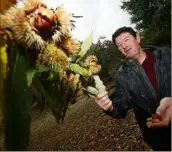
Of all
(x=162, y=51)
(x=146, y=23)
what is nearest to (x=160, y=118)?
(x=162, y=51)

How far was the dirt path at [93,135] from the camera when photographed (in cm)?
562

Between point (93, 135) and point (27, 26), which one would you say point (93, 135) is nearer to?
point (93, 135)

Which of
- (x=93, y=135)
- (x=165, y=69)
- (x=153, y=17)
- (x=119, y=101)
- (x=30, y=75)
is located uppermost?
(x=153, y=17)

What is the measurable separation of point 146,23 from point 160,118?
1147 centimetres

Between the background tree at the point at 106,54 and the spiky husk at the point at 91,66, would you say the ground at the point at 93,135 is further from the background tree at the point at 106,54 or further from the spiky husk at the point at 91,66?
the background tree at the point at 106,54

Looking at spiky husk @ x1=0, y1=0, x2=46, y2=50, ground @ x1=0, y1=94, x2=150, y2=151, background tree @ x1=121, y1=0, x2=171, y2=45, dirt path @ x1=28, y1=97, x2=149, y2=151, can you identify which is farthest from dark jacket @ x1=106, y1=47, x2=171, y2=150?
background tree @ x1=121, y1=0, x2=171, y2=45

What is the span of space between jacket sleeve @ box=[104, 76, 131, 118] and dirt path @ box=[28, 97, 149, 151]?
11.7ft

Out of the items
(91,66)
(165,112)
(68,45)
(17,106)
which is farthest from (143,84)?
(17,106)

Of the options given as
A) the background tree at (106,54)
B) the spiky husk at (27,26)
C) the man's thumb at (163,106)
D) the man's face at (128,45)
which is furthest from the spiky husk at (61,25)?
the background tree at (106,54)

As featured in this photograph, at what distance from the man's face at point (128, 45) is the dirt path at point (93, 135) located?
3.61 meters

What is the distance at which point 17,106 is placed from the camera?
466 mm

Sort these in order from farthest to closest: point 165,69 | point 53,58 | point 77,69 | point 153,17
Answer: point 153,17
point 165,69
point 77,69
point 53,58

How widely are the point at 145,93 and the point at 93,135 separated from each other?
5.52 m

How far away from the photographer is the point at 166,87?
134 centimetres
